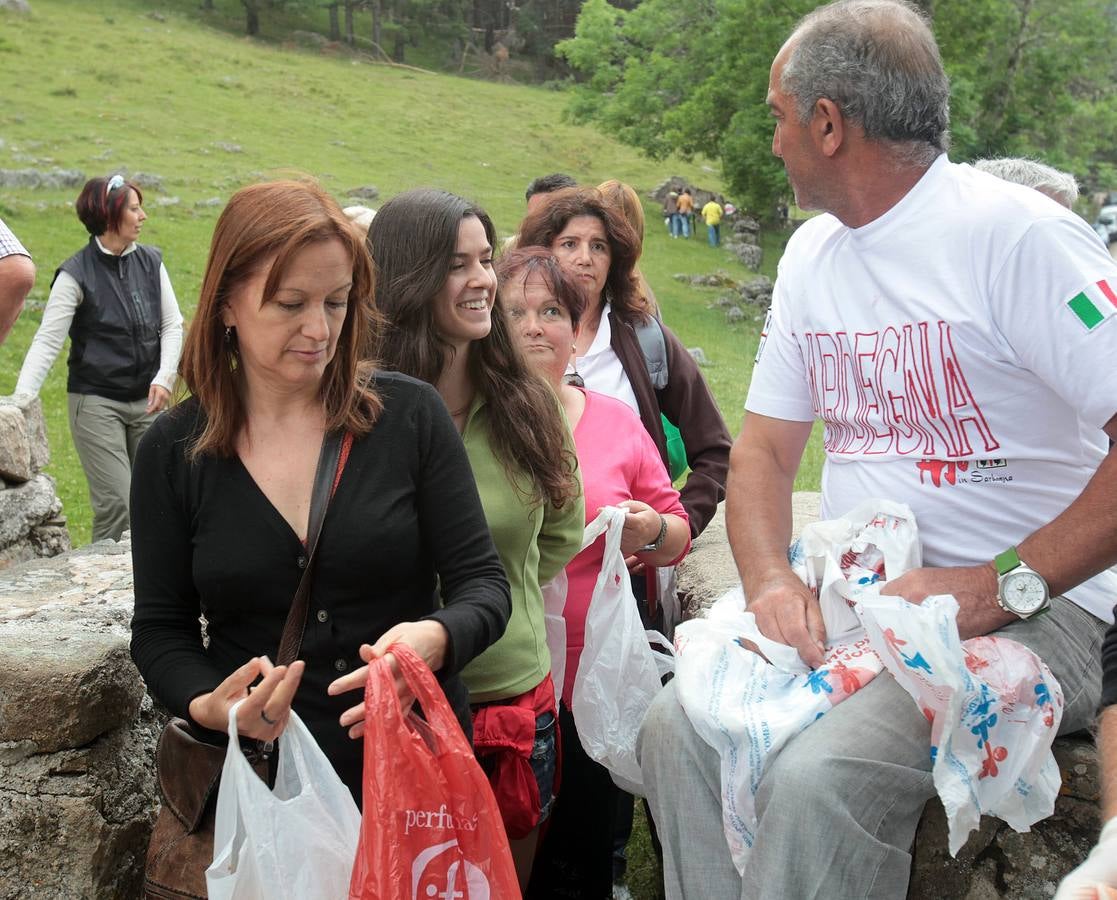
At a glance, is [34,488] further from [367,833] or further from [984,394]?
[984,394]

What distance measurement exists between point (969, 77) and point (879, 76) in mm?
23555

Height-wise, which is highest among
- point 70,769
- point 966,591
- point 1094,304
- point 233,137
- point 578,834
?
point 1094,304

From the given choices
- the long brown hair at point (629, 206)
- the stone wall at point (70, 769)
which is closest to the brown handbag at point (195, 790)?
the stone wall at point (70, 769)

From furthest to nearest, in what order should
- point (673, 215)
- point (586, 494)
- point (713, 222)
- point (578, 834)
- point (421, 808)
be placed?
point (673, 215), point (713, 222), point (578, 834), point (586, 494), point (421, 808)

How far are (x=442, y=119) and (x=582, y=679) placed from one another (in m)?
40.0

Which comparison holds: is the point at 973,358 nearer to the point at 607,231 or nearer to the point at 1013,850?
the point at 1013,850

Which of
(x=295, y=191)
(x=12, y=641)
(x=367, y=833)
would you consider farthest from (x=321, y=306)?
(x=12, y=641)

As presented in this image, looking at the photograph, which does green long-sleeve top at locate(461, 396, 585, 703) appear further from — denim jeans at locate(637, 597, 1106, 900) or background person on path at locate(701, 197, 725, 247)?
background person on path at locate(701, 197, 725, 247)

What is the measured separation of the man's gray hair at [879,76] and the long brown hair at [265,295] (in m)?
1.13

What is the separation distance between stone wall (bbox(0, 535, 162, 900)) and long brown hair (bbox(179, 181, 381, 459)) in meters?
0.74

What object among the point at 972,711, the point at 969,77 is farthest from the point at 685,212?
the point at 972,711

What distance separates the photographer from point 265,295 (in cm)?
223

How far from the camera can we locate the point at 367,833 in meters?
2.01

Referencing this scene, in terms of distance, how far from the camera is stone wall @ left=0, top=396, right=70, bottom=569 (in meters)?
4.91
